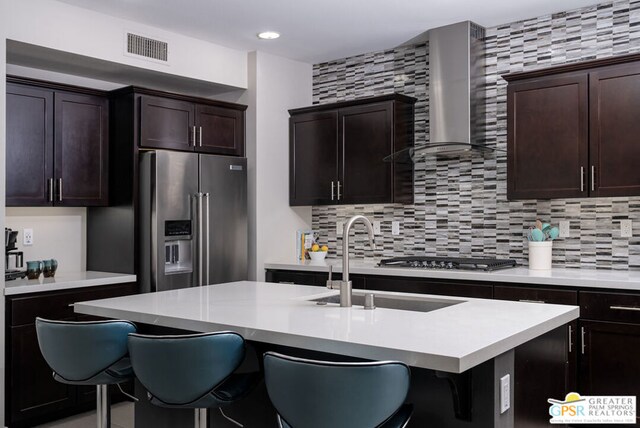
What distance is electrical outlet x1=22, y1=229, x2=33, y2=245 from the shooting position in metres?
4.23

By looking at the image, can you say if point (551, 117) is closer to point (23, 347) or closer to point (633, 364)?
point (633, 364)

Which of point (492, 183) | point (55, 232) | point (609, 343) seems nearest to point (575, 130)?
point (492, 183)

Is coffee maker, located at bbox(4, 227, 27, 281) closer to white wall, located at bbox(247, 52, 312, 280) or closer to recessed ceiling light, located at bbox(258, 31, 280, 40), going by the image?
white wall, located at bbox(247, 52, 312, 280)

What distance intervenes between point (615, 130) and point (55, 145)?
3.59 meters

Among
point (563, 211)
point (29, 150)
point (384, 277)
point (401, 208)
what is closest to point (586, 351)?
point (563, 211)

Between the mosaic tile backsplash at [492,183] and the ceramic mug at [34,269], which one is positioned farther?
the mosaic tile backsplash at [492,183]

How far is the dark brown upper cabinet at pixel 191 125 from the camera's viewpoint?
14.5 ft

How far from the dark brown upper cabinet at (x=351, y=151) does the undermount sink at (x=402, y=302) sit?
1.88 metres

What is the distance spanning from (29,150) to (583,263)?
12.3 ft

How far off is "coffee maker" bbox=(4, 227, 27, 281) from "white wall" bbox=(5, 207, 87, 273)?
0.31 ft

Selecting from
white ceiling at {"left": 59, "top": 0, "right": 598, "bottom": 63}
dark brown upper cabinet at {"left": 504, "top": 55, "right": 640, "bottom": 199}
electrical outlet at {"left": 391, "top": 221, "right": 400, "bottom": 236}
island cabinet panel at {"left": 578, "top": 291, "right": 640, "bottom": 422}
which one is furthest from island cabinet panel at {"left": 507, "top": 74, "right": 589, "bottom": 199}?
electrical outlet at {"left": 391, "top": 221, "right": 400, "bottom": 236}

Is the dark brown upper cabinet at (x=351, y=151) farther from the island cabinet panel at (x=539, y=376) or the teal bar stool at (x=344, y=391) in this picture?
the teal bar stool at (x=344, y=391)

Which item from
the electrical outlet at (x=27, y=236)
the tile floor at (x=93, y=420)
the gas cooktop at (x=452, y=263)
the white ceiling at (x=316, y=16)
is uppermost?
the white ceiling at (x=316, y=16)

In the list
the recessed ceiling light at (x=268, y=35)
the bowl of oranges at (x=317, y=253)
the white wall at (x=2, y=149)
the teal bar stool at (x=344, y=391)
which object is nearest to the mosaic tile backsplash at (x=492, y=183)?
the bowl of oranges at (x=317, y=253)
